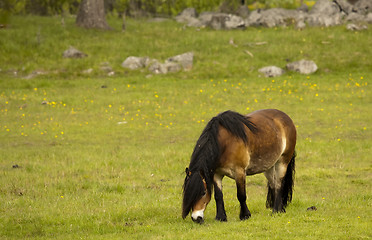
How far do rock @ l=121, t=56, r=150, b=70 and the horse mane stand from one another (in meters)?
23.8

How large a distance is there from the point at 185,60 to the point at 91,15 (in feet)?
37.6

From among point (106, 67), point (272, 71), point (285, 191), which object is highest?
point (285, 191)

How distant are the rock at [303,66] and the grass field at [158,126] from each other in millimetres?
776

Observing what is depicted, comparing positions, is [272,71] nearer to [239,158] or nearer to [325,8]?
[325,8]

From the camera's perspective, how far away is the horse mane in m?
8.91

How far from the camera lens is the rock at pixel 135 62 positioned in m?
32.8

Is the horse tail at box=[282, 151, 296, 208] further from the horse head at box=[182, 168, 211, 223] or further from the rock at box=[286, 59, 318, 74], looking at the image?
the rock at box=[286, 59, 318, 74]

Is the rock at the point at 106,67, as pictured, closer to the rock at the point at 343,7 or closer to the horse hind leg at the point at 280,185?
the horse hind leg at the point at 280,185

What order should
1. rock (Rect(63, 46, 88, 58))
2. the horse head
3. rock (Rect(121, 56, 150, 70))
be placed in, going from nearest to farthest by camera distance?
the horse head < rock (Rect(121, 56, 150, 70)) < rock (Rect(63, 46, 88, 58))

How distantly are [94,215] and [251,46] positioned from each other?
27517 millimetres

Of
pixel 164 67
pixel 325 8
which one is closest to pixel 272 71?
pixel 164 67

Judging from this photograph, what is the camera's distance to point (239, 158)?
30.7 feet

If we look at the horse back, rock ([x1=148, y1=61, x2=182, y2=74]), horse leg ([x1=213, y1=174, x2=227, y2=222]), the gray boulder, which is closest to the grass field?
horse leg ([x1=213, y1=174, x2=227, y2=222])

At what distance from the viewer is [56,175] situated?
1423 cm
